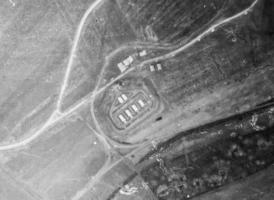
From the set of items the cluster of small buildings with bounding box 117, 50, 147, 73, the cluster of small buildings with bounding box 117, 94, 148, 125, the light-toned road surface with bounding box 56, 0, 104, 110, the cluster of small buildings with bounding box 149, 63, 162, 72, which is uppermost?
the light-toned road surface with bounding box 56, 0, 104, 110

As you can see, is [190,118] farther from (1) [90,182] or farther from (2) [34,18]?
(2) [34,18]

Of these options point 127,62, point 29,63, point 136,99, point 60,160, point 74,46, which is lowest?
point 60,160

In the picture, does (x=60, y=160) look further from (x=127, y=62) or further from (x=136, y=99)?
(x=127, y=62)

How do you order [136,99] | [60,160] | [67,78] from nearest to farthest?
[67,78]
[136,99]
[60,160]

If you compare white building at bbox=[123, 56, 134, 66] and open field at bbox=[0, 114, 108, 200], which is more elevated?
white building at bbox=[123, 56, 134, 66]

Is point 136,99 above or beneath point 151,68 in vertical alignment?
beneath

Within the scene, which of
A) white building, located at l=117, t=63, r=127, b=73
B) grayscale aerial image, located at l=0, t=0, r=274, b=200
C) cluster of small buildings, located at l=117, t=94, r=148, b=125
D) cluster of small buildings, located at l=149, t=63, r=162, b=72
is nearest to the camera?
grayscale aerial image, located at l=0, t=0, r=274, b=200

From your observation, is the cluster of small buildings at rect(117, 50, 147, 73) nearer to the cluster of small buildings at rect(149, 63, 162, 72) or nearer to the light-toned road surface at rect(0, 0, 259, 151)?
the light-toned road surface at rect(0, 0, 259, 151)

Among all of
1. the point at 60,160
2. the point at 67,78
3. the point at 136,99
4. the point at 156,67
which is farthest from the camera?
the point at 60,160

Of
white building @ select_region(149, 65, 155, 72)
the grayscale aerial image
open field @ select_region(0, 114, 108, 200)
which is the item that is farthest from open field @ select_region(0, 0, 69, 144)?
white building @ select_region(149, 65, 155, 72)

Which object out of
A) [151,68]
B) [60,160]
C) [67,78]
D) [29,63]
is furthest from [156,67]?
[60,160]
